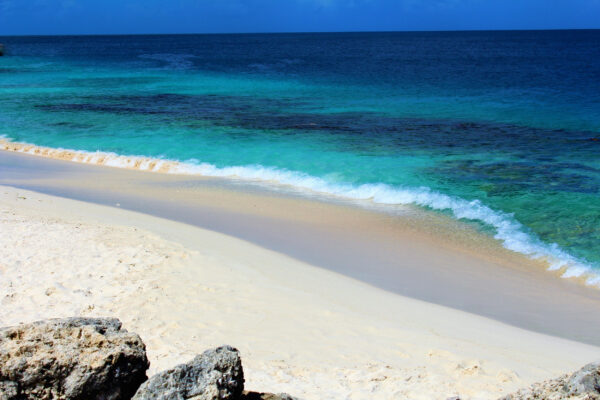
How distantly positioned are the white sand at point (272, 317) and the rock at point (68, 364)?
5.91 feet

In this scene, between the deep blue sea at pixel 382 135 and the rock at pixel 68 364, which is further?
the deep blue sea at pixel 382 135

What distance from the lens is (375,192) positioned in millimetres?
14617

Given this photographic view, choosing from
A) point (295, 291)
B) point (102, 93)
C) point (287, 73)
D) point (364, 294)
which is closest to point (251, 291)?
point (295, 291)

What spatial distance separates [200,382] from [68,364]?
856mm

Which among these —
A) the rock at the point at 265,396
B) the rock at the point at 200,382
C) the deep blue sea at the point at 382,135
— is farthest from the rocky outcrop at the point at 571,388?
the deep blue sea at the point at 382,135

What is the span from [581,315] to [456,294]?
1642 millimetres

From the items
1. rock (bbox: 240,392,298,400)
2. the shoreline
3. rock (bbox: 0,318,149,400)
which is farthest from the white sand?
rock (bbox: 0,318,149,400)

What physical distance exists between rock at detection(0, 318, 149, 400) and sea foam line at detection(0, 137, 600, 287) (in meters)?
7.89

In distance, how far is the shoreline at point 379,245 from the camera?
828cm

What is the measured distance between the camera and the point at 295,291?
319 inches

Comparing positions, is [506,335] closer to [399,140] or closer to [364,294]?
[364,294]

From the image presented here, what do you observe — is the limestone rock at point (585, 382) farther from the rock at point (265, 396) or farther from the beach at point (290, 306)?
the beach at point (290, 306)

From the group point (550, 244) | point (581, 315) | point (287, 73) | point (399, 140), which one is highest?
point (287, 73)

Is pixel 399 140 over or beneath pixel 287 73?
beneath
